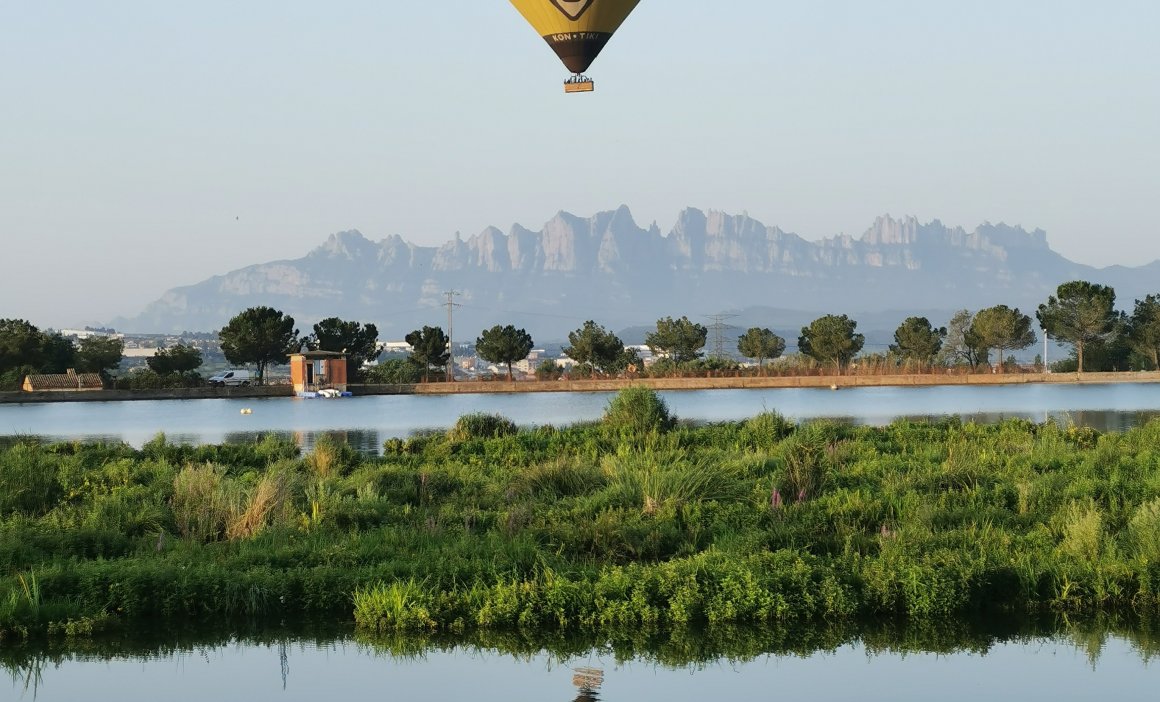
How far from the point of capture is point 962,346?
310 feet

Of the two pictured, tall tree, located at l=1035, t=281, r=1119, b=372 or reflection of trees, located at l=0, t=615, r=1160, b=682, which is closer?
reflection of trees, located at l=0, t=615, r=1160, b=682

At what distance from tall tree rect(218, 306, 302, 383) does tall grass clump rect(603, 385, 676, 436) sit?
5231 cm

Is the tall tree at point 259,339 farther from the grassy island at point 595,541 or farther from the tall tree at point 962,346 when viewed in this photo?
the grassy island at point 595,541

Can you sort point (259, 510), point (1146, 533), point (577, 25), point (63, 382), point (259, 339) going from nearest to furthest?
point (1146, 533)
point (259, 510)
point (577, 25)
point (63, 382)
point (259, 339)

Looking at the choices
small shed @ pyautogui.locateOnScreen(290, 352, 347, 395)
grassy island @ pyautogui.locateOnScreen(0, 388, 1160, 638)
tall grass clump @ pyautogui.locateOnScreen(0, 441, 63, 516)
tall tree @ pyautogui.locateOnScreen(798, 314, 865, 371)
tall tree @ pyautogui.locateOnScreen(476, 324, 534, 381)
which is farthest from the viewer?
tall tree @ pyautogui.locateOnScreen(476, 324, 534, 381)

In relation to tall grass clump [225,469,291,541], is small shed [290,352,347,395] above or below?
above

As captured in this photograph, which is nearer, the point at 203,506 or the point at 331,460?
the point at 203,506

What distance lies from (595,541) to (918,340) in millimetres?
71636

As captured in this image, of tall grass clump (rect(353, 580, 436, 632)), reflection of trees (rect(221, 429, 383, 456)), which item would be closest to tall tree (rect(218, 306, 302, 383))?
reflection of trees (rect(221, 429, 383, 456))

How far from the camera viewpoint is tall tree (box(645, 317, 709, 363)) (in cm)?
8062

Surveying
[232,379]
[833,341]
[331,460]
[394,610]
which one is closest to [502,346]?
[232,379]

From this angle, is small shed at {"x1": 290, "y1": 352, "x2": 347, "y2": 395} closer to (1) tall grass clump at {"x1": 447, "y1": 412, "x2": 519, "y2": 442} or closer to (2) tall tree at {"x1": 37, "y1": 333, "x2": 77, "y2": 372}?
(2) tall tree at {"x1": 37, "y1": 333, "x2": 77, "y2": 372}

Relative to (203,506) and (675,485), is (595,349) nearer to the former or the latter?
(675,485)

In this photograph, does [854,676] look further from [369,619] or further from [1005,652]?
[369,619]
